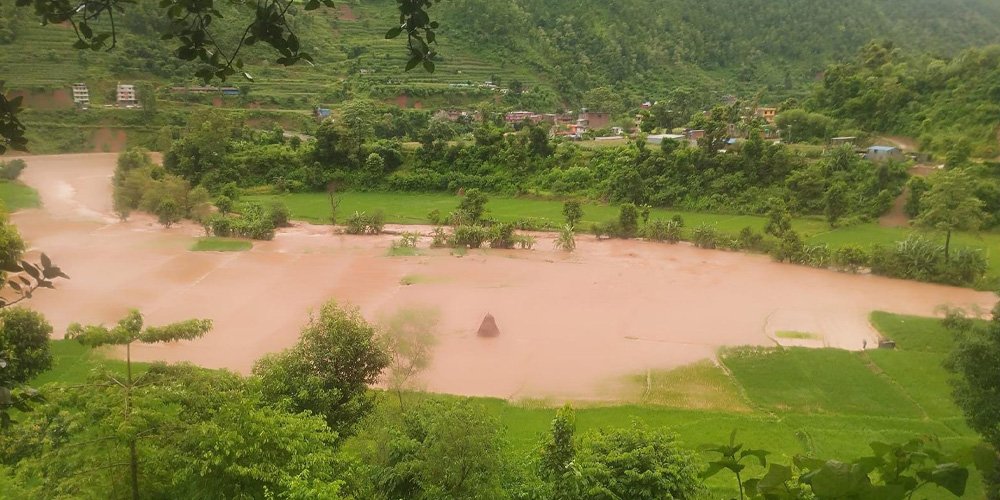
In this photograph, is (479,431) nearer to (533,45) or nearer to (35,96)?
(35,96)

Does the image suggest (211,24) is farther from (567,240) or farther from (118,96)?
(118,96)

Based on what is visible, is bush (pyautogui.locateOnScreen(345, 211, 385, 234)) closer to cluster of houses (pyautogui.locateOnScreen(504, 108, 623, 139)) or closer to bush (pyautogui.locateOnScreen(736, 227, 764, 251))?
bush (pyautogui.locateOnScreen(736, 227, 764, 251))

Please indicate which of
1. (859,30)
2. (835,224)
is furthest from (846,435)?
(859,30)

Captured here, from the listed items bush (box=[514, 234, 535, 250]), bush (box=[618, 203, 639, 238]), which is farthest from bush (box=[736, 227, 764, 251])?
bush (box=[514, 234, 535, 250])

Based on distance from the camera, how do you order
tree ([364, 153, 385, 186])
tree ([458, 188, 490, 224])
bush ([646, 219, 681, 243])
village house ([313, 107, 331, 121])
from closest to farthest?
bush ([646, 219, 681, 243]), tree ([458, 188, 490, 224]), tree ([364, 153, 385, 186]), village house ([313, 107, 331, 121])

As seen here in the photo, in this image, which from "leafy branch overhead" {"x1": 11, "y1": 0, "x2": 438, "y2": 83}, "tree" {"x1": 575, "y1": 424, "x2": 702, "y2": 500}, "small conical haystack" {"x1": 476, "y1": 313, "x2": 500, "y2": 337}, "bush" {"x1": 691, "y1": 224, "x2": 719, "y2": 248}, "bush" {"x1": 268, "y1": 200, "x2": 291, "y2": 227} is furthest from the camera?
"bush" {"x1": 268, "y1": 200, "x2": 291, "y2": 227}

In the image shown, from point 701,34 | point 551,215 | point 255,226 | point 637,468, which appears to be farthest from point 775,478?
point 701,34
